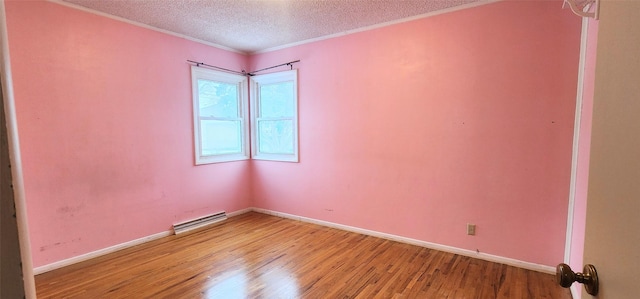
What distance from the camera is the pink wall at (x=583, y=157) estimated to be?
1.97 meters

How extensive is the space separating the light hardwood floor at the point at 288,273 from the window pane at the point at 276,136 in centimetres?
141

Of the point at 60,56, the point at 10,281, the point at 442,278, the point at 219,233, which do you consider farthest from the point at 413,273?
the point at 60,56

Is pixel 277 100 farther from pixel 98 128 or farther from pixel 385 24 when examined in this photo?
pixel 98 128

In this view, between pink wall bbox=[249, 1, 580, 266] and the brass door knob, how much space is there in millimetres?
2208

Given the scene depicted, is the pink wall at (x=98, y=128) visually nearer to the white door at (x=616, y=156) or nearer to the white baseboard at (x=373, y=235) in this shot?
the white baseboard at (x=373, y=235)

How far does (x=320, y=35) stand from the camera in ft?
11.9

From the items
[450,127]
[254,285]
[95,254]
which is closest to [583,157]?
[450,127]

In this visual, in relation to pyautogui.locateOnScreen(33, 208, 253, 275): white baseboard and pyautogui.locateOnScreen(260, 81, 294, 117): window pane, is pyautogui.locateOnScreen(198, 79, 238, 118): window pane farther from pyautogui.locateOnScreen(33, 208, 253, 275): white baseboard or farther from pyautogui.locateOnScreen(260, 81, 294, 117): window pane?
pyautogui.locateOnScreen(33, 208, 253, 275): white baseboard

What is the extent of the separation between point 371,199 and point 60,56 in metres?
3.44

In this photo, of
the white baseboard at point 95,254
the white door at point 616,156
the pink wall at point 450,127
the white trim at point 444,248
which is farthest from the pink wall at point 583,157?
the white baseboard at point 95,254

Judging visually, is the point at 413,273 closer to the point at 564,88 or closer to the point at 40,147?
the point at 564,88

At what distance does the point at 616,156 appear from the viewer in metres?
0.59

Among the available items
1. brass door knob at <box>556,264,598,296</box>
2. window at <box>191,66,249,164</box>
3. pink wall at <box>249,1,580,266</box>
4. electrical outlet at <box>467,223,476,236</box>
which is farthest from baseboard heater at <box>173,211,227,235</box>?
brass door knob at <box>556,264,598,296</box>

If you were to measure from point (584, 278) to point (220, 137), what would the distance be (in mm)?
4049
